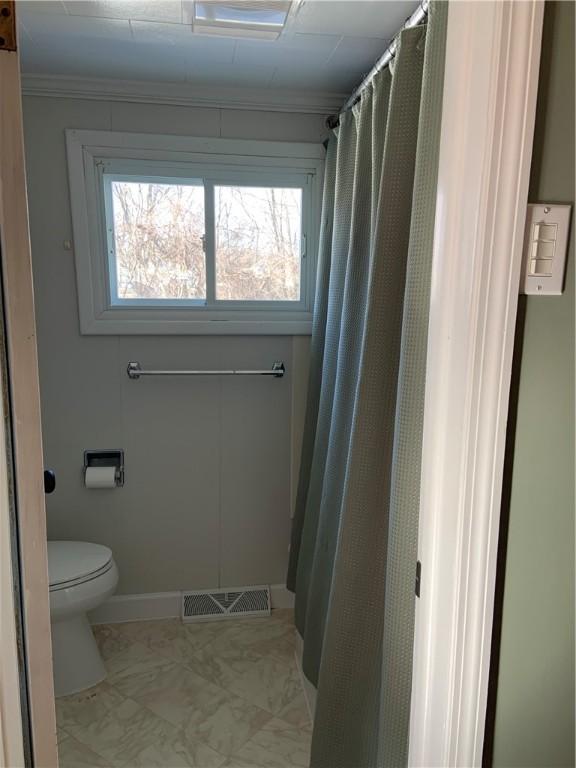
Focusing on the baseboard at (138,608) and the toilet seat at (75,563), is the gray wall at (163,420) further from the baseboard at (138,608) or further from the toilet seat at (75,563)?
the toilet seat at (75,563)

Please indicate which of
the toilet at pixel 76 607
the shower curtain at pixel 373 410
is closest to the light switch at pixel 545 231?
the shower curtain at pixel 373 410

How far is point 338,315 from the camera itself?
1758 mm

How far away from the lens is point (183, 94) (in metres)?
1.98

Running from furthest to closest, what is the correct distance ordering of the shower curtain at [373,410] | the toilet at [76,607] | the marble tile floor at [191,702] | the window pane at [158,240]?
the window pane at [158,240] → the toilet at [76,607] → the marble tile floor at [191,702] → the shower curtain at [373,410]

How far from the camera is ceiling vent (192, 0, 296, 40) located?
4.46ft

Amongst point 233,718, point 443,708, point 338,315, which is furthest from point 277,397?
point 443,708

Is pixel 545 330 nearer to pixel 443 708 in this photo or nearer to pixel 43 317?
pixel 443 708

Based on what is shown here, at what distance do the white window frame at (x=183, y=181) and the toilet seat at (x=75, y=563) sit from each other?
843 millimetres

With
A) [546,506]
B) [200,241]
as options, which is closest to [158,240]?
[200,241]

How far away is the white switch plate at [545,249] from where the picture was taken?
0.75 metres

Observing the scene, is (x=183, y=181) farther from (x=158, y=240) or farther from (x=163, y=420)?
(x=163, y=420)

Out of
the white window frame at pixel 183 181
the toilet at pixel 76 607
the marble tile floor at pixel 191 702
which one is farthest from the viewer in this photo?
the white window frame at pixel 183 181

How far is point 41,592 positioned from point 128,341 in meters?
1.44

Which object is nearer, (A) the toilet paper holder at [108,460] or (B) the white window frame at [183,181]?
(B) the white window frame at [183,181]
